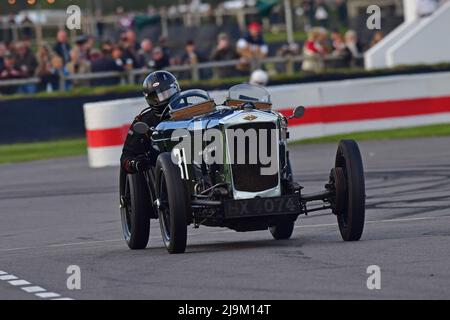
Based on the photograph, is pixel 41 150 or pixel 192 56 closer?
pixel 41 150

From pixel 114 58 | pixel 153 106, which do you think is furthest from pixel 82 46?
pixel 153 106

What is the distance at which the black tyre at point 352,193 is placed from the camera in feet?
35.8

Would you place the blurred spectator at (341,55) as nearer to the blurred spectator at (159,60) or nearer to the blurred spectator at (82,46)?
the blurred spectator at (159,60)

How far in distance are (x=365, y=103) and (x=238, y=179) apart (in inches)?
523

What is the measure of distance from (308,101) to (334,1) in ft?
72.4

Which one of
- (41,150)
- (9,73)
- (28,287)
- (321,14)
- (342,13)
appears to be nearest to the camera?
(28,287)

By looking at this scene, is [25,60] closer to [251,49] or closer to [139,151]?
[251,49]

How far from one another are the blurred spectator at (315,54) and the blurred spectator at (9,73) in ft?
20.1

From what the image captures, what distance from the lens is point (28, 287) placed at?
9617 mm

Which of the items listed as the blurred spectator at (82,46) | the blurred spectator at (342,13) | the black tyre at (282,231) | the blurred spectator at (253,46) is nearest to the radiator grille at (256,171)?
the black tyre at (282,231)

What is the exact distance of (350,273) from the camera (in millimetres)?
9383

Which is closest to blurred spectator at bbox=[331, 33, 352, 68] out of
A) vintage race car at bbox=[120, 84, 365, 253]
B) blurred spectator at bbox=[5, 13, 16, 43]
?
blurred spectator at bbox=[5, 13, 16, 43]

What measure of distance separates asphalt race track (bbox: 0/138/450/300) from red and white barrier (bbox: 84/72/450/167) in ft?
17.6

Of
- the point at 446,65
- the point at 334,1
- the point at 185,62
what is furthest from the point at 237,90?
the point at 334,1
